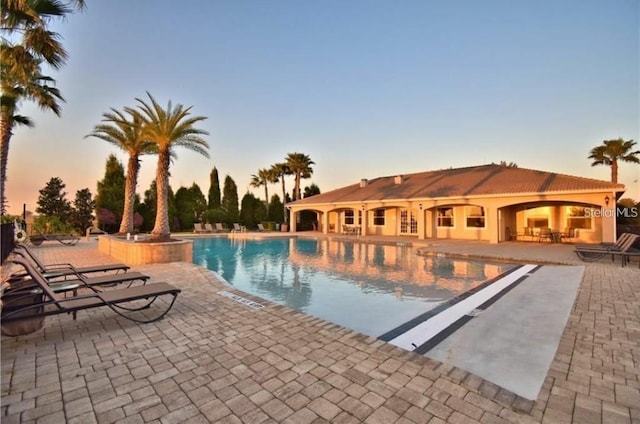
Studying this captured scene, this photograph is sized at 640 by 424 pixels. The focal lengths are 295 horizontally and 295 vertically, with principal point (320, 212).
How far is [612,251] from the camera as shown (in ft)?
33.9

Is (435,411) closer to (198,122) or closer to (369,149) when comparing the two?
(198,122)

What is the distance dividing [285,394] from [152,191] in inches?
1174

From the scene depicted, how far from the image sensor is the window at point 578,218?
19.0 metres

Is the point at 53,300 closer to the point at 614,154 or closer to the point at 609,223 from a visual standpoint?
the point at 609,223

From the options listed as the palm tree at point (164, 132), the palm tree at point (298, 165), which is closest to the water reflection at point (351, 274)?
the palm tree at point (164, 132)

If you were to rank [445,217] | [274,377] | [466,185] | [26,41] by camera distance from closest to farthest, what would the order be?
1. [274,377]
2. [26,41]
3. [466,185]
4. [445,217]

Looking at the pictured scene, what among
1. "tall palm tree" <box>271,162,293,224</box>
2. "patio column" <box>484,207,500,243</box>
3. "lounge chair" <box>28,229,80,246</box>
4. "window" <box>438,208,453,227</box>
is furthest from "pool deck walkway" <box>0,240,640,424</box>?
"tall palm tree" <box>271,162,293,224</box>

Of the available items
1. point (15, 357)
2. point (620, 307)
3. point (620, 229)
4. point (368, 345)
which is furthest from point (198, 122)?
point (620, 229)

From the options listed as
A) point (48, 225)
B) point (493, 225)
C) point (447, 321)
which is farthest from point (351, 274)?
point (48, 225)

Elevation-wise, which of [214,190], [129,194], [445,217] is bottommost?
[445,217]

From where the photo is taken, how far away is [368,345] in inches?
155

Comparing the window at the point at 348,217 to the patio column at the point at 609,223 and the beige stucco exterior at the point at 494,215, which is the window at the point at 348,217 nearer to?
the beige stucco exterior at the point at 494,215

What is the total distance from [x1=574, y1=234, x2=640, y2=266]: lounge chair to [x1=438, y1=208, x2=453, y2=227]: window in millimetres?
10831

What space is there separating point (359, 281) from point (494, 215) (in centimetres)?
1316
